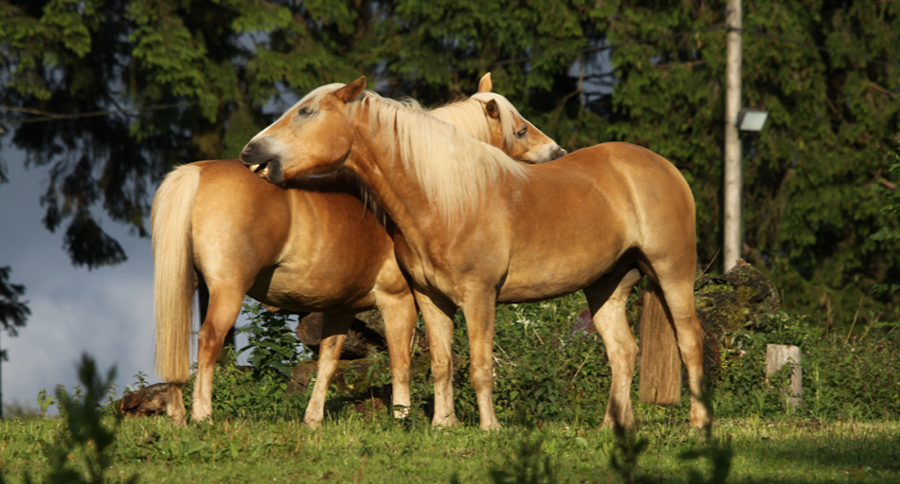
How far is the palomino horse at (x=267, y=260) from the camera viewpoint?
4.67 meters

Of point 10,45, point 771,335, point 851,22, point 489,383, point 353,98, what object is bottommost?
point 489,383

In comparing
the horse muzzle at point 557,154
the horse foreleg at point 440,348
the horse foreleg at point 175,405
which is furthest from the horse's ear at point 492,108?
the horse foreleg at point 175,405

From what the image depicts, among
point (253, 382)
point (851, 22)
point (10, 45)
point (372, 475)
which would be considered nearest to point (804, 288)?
point (851, 22)

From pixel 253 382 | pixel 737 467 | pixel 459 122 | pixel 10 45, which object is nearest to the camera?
pixel 737 467

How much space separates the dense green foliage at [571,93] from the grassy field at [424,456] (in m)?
10.2

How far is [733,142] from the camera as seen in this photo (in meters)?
13.0

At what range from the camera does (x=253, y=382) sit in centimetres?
752

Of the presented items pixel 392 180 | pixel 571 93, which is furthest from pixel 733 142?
pixel 392 180

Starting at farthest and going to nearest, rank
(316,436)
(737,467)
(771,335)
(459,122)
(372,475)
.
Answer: (771,335), (459,122), (316,436), (737,467), (372,475)

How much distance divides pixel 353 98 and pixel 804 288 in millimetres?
12016

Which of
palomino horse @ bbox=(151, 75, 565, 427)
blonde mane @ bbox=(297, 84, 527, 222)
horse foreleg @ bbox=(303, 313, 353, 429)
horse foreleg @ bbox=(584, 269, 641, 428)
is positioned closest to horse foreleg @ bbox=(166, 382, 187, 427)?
palomino horse @ bbox=(151, 75, 565, 427)

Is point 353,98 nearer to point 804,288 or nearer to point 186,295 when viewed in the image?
point 186,295

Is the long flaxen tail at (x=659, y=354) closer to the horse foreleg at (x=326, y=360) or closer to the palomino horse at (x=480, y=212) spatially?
the palomino horse at (x=480, y=212)

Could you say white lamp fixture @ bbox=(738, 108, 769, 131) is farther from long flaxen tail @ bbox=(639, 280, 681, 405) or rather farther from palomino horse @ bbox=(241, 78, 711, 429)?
palomino horse @ bbox=(241, 78, 711, 429)
